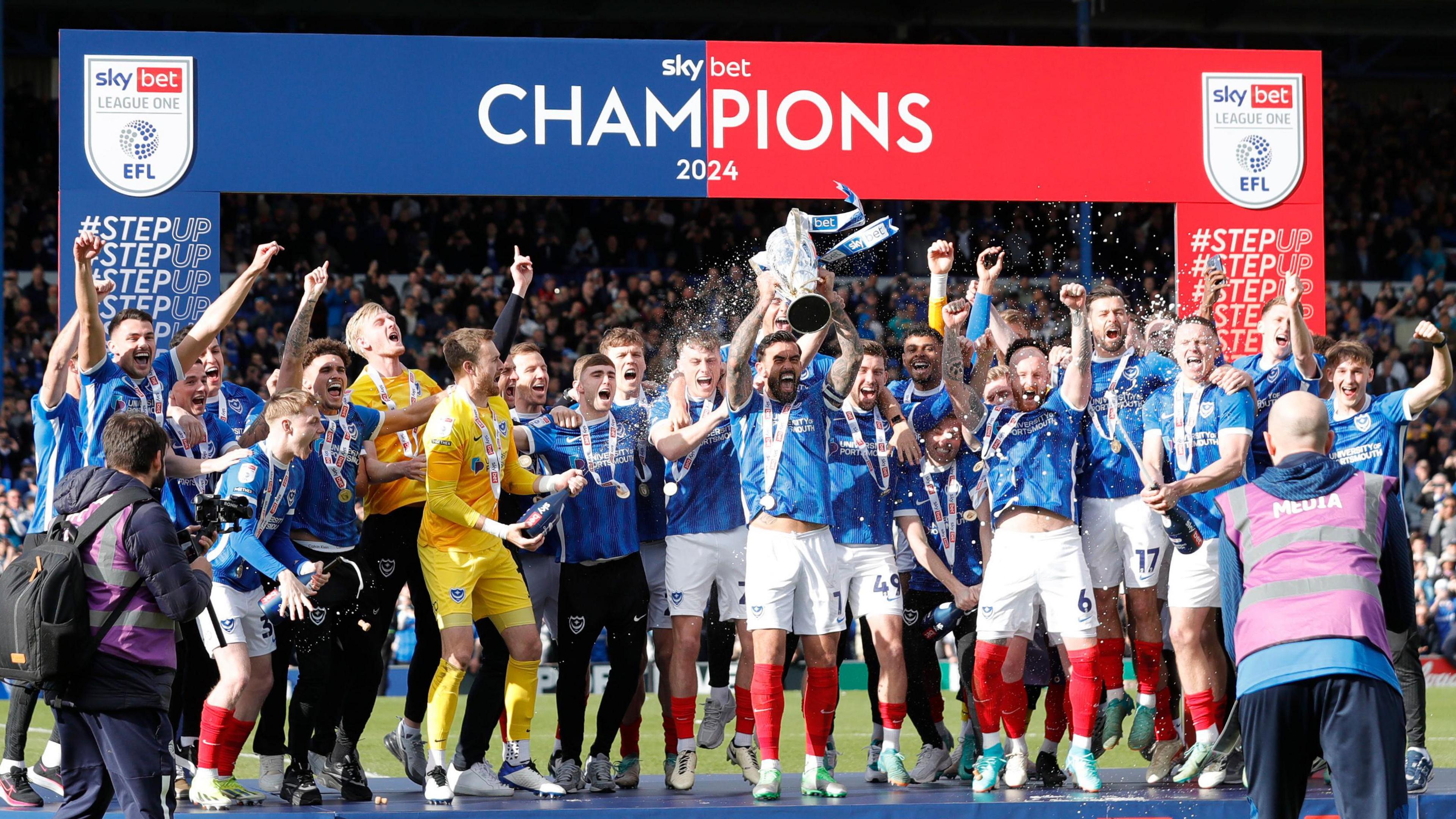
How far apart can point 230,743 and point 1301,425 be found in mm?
4632

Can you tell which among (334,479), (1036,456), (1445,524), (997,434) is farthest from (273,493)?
(1445,524)

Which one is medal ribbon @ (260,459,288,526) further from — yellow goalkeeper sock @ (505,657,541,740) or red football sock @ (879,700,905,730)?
red football sock @ (879,700,905,730)

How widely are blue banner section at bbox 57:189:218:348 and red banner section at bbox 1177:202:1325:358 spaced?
5.56 metres

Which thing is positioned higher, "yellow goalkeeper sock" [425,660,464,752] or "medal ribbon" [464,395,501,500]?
"medal ribbon" [464,395,501,500]

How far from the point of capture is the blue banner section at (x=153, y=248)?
27.8 ft

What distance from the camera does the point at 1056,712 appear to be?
25.2ft

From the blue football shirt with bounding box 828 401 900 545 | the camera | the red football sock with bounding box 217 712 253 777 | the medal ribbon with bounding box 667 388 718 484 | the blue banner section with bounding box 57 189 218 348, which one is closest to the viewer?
the camera

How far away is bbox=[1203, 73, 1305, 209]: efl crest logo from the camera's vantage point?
30.4 ft

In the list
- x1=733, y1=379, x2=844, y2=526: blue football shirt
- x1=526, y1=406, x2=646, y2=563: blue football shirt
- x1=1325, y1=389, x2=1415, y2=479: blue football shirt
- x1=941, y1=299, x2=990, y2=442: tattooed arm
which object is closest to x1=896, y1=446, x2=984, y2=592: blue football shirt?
x1=941, y1=299, x2=990, y2=442: tattooed arm

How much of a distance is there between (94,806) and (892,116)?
564 centimetres

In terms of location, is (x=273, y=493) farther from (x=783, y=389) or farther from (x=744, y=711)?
(x=744, y=711)

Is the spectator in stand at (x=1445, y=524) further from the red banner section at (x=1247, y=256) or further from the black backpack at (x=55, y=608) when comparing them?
the black backpack at (x=55, y=608)

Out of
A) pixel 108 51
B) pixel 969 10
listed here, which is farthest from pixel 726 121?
pixel 969 10

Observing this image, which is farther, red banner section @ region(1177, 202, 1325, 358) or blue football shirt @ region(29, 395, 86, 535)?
red banner section @ region(1177, 202, 1325, 358)
